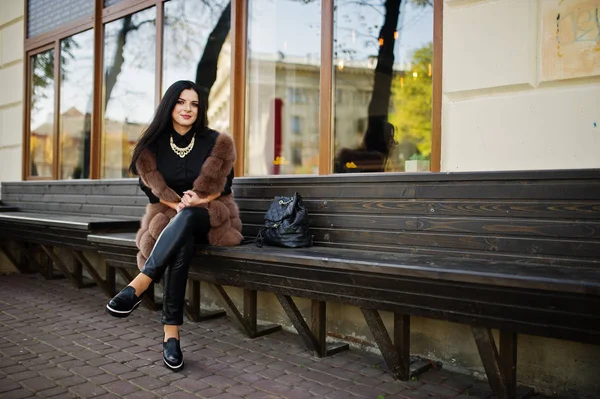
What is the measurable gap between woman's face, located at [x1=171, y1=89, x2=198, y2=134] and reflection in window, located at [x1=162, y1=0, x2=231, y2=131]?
161 centimetres

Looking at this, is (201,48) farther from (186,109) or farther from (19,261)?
(19,261)

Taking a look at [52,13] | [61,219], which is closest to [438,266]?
[61,219]

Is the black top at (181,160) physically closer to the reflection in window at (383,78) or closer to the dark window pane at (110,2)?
the reflection in window at (383,78)

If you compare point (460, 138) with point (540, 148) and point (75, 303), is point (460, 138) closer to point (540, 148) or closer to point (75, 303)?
point (540, 148)

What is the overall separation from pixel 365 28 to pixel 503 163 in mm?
4484

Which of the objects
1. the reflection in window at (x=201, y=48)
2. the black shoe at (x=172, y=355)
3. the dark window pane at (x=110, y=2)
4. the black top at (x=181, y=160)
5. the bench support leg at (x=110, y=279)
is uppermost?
the dark window pane at (x=110, y=2)

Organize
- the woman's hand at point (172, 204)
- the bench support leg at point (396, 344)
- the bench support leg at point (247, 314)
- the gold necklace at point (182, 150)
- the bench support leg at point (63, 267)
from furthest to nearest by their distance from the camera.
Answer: the bench support leg at point (63, 267)
the bench support leg at point (247, 314)
the gold necklace at point (182, 150)
the woman's hand at point (172, 204)
the bench support leg at point (396, 344)

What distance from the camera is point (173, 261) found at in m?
3.60

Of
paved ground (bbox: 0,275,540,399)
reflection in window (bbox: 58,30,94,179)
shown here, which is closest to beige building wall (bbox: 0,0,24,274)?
reflection in window (bbox: 58,30,94,179)

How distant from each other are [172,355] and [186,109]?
1724 mm

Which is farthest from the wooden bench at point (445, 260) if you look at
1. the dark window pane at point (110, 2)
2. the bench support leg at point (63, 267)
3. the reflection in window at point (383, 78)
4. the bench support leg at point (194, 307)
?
the dark window pane at point (110, 2)

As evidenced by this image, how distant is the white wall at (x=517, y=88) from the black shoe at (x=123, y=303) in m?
2.19

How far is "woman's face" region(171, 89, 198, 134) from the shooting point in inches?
159

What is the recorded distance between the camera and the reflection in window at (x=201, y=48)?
5.87 metres
